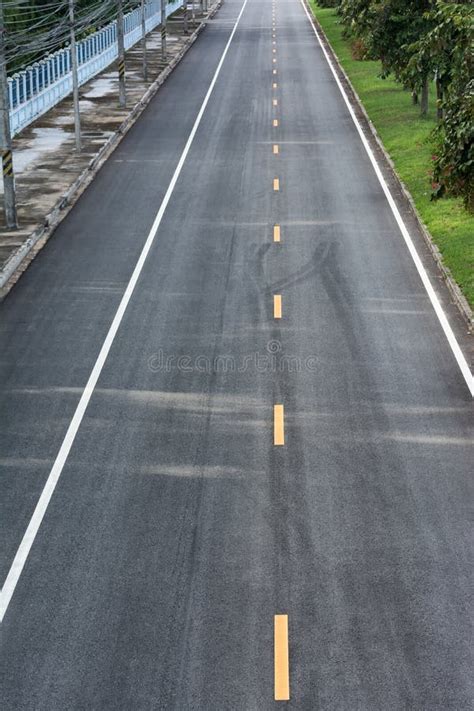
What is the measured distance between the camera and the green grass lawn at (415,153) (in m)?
27.6

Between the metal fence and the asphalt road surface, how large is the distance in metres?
17.2

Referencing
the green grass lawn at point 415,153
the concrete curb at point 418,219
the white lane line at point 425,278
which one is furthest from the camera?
the green grass lawn at point 415,153

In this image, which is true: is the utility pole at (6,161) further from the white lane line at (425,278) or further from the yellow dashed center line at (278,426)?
the yellow dashed center line at (278,426)

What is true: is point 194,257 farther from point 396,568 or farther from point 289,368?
point 396,568

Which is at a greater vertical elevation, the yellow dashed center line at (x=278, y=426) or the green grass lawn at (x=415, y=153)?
the yellow dashed center line at (x=278, y=426)

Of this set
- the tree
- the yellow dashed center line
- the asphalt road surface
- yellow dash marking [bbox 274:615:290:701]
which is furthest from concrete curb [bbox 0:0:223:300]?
yellow dash marking [bbox 274:615:290:701]

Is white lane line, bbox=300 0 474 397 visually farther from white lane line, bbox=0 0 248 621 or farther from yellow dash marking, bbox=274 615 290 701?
yellow dash marking, bbox=274 615 290 701

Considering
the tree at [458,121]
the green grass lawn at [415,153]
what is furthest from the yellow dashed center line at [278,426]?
the green grass lawn at [415,153]

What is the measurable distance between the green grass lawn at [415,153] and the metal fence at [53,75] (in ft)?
45.5

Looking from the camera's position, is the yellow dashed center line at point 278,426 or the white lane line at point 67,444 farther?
the yellow dashed center line at point 278,426

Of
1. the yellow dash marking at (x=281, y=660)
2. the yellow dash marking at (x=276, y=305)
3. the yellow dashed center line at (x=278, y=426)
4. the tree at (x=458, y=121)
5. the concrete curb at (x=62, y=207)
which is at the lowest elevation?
the concrete curb at (x=62, y=207)

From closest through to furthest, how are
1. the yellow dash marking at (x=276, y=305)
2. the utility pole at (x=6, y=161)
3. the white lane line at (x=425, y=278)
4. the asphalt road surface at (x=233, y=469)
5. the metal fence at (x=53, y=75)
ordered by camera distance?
the asphalt road surface at (x=233, y=469), the white lane line at (x=425, y=278), the yellow dash marking at (x=276, y=305), the utility pole at (x=6, y=161), the metal fence at (x=53, y=75)

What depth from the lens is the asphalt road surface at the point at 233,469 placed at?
12052 millimetres

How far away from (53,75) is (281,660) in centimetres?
4784
